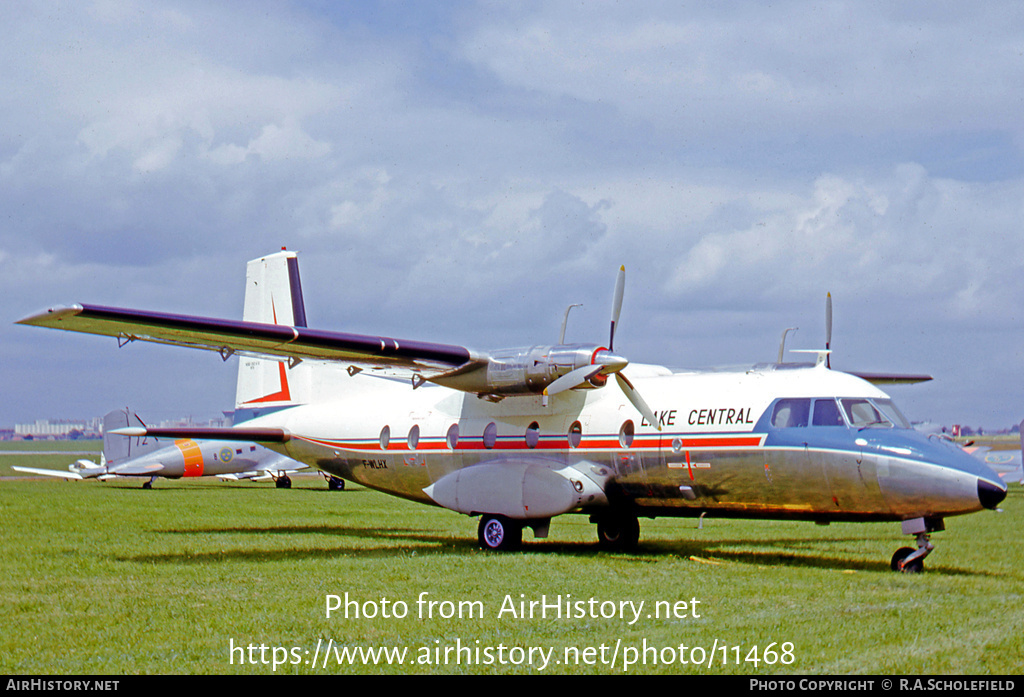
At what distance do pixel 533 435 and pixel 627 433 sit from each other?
1.90 m

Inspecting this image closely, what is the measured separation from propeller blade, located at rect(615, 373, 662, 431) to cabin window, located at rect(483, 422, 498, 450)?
2.80 metres

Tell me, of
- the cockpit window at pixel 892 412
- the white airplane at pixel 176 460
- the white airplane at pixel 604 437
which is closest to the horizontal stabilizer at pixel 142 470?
the white airplane at pixel 176 460

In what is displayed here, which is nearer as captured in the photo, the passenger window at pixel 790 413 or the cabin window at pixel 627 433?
the passenger window at pixel 790 413

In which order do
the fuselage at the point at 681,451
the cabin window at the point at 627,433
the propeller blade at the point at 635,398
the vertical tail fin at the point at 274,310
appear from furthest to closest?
the vertical tail fin at the point at 274,310
the cabin window at the point at 627,433
the propeller blade at the point at 635,398
the fuselage at the point at 681,451

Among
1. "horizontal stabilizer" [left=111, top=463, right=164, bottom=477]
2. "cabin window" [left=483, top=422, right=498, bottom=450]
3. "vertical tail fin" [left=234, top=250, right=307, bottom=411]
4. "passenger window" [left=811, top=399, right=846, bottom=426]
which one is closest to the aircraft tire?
"passenger window" [left=811, top=399, right=846, bottom=426]

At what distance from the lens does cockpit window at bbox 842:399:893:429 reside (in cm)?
1376

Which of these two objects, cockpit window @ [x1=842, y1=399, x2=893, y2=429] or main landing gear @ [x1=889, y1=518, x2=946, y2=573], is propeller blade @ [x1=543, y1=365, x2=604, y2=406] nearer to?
cockpit window @ [x1=842, y1=399, x2=893, y2=429]

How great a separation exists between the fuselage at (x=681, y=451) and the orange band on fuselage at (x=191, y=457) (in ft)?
76.7

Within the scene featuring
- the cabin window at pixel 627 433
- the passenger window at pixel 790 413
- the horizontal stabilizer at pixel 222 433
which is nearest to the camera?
the passenger window at pixel 790 413

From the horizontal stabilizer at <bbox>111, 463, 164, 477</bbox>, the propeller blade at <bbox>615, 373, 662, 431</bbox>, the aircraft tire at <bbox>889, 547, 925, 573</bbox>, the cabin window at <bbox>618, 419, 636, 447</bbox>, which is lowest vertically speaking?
the aircraft tire at <bbox>889, 547, 925, 573</bbox>

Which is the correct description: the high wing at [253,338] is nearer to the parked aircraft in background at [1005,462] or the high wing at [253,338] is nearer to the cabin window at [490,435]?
the cabin window at [490,435]

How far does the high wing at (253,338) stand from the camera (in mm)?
13273
